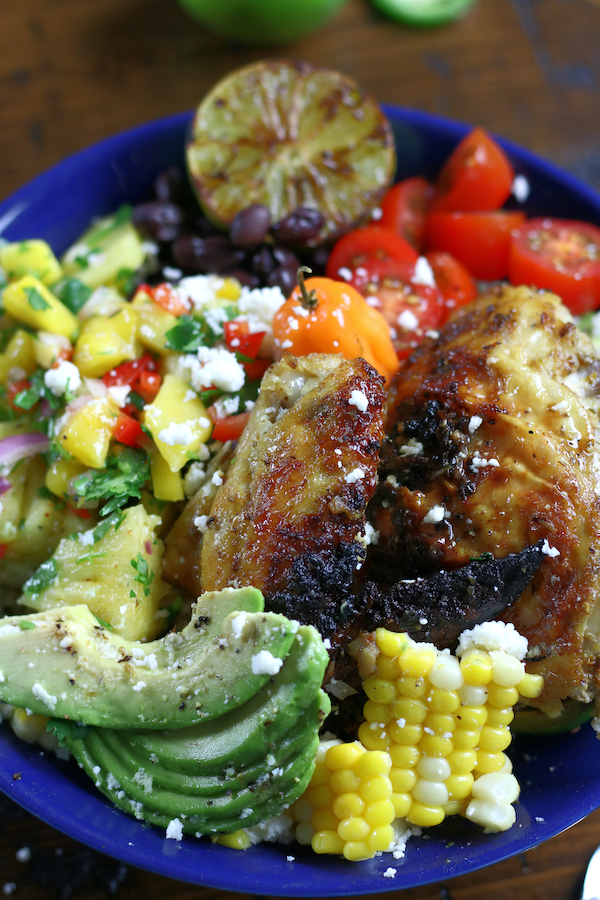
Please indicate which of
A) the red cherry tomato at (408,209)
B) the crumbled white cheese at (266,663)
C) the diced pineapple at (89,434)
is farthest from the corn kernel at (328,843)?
the red cherry tomato at (408,209)

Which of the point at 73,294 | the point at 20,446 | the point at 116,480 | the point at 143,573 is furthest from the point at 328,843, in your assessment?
the point at 73,294

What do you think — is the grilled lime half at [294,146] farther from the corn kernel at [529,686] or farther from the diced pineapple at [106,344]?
the corn kernel at [529,686]

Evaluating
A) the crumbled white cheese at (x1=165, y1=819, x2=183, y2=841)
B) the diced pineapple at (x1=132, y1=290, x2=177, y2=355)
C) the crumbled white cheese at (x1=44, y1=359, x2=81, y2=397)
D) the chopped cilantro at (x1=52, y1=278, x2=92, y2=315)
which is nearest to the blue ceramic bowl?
the crumbled white cheese at (x1=165, y1=819, x2=183, y2=841)

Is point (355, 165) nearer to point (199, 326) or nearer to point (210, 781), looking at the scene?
point (199, 326)

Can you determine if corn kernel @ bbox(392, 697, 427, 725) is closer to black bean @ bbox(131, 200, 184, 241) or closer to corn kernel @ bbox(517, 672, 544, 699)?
corn kernel @ bbox(517, 672, 544, 699)

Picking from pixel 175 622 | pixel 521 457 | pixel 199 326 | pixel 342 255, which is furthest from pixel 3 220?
pixel 521 457

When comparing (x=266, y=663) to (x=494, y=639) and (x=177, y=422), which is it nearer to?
(x=494, y=639)
